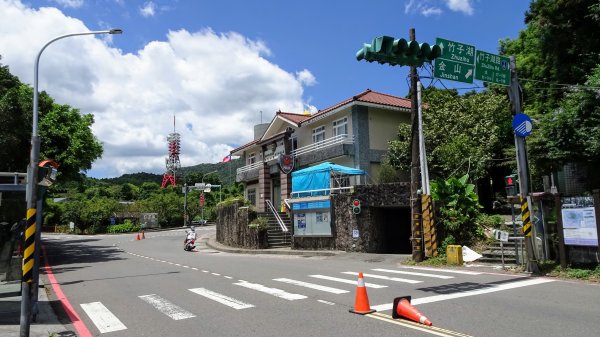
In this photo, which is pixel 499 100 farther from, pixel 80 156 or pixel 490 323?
pixel 80 156

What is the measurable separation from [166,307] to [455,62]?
34.0ft

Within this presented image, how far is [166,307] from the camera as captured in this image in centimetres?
983

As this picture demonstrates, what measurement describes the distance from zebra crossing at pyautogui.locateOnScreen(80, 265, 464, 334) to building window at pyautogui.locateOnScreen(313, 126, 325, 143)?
1824 centimetres

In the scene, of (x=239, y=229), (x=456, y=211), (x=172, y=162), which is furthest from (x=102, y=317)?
(x=172, y=162)

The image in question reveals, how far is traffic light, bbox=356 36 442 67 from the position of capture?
10188 mm

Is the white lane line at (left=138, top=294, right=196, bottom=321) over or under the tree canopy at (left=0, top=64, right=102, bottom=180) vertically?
under

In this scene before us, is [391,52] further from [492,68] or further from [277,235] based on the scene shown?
[277,235]

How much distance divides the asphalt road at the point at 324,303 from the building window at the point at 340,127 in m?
15.2

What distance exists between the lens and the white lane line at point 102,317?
8.19 meters

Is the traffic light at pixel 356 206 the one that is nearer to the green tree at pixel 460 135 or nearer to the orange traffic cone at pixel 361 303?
the green tree at pixel 460 135

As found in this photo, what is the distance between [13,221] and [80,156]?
48.6ft

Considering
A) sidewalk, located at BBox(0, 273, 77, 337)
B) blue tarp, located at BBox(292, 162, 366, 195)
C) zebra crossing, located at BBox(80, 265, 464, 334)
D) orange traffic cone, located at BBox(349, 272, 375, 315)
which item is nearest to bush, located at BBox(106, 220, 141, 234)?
blue tarp, located at BBox(292, 162, 366, 195)

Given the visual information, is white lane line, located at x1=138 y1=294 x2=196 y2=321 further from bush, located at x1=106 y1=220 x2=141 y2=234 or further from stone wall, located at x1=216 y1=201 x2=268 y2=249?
bush, located at x1=106 y1=220 x2=141 y2=234

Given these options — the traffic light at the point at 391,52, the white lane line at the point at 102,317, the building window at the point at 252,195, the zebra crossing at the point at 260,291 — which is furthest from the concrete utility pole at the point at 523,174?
the building window at the point at 252,195
